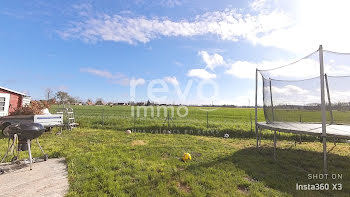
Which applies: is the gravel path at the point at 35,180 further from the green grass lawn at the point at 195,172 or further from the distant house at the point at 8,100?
the distant house at the point at 8,100

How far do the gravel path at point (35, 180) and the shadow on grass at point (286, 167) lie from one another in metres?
2.86

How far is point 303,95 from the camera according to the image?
19.5 ft

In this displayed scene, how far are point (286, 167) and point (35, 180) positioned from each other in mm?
5966

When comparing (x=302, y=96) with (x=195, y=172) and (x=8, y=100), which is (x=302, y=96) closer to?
(x=195, y=172)

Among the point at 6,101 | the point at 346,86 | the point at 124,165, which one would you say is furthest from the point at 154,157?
the point at 6,101

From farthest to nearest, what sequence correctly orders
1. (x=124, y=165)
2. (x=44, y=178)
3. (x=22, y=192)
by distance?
(x=124, y=165) < (x=44, y=178) < (x=22, y=192)

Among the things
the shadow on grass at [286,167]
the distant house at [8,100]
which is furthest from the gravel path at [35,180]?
the distant house at [8,100]

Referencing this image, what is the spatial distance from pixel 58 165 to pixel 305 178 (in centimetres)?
606

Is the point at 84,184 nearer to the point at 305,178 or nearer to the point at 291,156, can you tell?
the point at 305,178

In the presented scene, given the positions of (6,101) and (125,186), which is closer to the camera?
(125,186)

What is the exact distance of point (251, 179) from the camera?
3801mm

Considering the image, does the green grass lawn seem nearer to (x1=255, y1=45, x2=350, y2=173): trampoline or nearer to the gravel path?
the gravel path

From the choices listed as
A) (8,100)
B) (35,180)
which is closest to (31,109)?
(8,100)

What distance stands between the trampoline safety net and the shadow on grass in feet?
4.73
